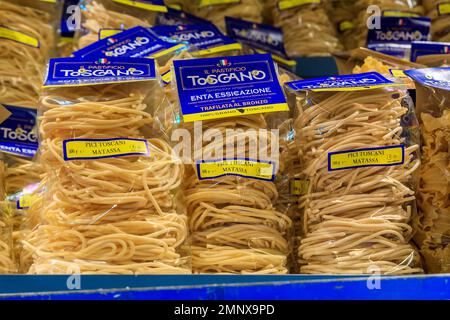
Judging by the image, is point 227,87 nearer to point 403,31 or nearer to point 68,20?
point 68,20

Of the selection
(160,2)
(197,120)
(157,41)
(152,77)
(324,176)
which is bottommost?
(324,176)

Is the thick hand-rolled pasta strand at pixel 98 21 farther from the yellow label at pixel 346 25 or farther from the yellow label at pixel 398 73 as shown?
the yellow label at pixel 346 25

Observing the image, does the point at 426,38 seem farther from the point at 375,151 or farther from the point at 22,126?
the point at 22,126

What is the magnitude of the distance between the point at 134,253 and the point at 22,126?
89 centimetres

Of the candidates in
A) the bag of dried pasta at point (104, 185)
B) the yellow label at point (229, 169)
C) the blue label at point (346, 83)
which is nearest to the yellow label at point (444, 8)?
the blue label at point (346, 83)

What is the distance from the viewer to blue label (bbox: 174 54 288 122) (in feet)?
4.79

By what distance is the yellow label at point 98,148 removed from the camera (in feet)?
4.25

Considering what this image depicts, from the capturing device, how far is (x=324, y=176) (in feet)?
4.74

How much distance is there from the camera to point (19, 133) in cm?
194

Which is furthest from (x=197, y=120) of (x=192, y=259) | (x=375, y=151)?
(x=375, y=151)

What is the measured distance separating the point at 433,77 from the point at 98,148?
93 cm

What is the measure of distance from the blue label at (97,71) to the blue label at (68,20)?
78 centimetres

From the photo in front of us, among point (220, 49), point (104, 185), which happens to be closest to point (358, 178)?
point (104, 185)

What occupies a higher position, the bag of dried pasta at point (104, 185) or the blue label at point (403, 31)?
the blue label at point (403, 31)
